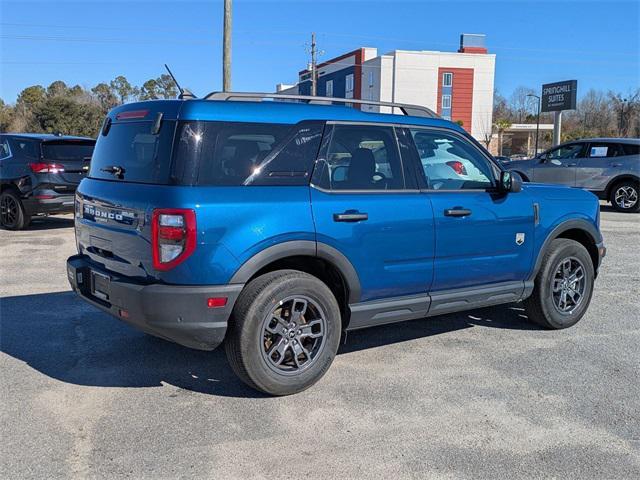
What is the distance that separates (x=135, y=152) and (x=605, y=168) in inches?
567

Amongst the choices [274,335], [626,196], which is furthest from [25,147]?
[626,196]

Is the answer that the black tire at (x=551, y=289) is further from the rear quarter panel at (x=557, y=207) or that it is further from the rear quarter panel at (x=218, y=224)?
the rear quarter panel at (x=218, y=224)

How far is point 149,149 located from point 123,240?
2.02 feet

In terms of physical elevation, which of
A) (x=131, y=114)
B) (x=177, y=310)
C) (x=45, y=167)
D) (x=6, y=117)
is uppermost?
(x=6, y=117)

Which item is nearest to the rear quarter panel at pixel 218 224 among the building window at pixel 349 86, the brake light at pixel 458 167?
the brake light at pixel 458 167

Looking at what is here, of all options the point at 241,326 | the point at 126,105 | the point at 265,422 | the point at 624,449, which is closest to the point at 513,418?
the point at 624,449

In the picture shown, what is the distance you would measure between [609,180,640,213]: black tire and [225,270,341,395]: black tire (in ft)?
45.4

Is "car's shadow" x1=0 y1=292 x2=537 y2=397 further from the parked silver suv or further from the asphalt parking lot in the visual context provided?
the parked silver suv

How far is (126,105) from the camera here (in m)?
4.30

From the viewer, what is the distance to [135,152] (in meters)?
4.04

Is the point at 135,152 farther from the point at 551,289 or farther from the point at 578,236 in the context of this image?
the point at 578,236

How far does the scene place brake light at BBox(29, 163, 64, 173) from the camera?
1041 centimetres

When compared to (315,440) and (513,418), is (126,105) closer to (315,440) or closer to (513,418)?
(315,440)

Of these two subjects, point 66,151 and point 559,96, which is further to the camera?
point 559,96
